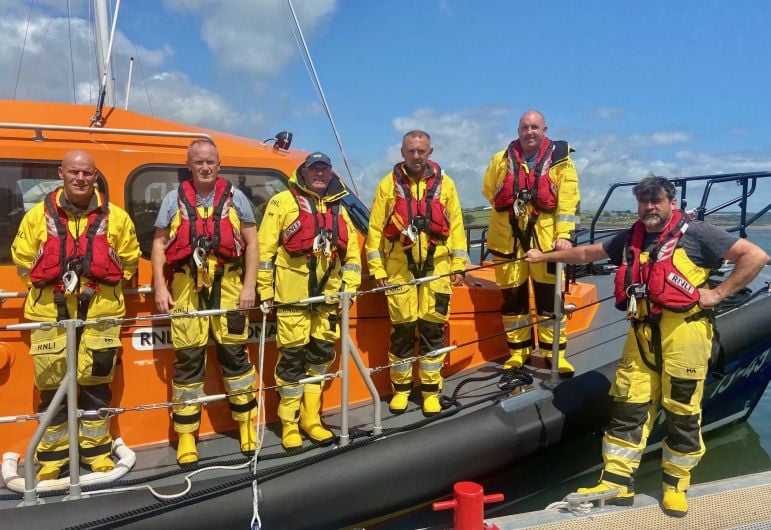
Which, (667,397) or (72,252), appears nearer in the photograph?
(72,252)

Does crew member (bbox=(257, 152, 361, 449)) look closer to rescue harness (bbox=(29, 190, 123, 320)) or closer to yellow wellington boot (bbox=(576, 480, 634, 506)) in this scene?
rescue harness (bbox=(29, 190, 123, 320))

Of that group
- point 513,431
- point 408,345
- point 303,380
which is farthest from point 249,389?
point 513,431

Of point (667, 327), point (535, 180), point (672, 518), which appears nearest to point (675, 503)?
point (672, 518)

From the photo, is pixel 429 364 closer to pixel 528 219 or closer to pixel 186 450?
pixel 528 219

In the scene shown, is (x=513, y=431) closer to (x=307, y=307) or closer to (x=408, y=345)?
(x=408, y=345)

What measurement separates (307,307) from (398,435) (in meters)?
0.81

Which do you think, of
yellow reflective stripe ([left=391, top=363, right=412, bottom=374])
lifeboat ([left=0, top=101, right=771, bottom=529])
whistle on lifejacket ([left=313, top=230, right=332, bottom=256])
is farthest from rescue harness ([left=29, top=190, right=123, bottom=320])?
yellow reflective stripe ([left=391, top=363, right=412, bottom=374])

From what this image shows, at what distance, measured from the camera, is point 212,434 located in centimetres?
317

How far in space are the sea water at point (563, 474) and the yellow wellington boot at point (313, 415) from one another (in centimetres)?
54

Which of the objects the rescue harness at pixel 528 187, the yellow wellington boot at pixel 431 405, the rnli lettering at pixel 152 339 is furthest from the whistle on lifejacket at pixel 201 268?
the rescue harness at pixel 528 187

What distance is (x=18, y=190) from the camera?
112 inches

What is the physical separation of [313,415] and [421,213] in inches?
49.3

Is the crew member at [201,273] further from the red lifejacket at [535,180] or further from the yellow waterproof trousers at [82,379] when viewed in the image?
the red lifejacket at [535,180]

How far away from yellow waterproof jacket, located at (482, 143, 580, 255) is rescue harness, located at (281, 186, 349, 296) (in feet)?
3.93
